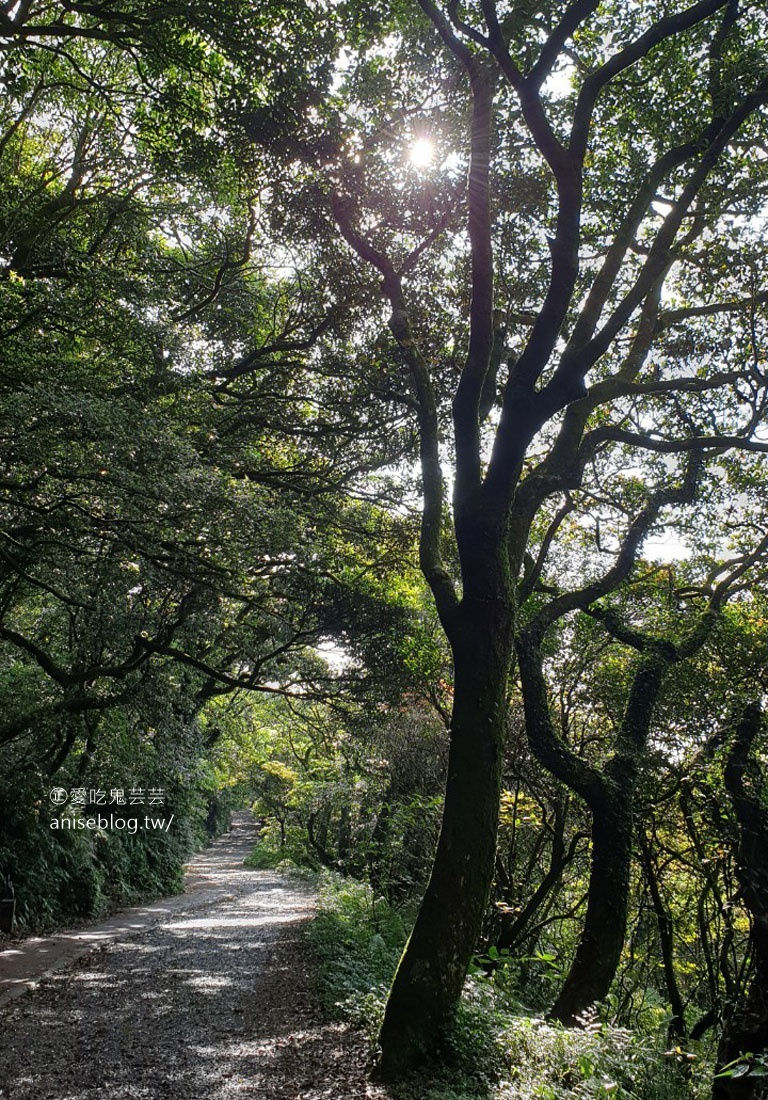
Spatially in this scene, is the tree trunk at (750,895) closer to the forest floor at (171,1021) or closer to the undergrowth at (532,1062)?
the undergrowth at (532,1062)

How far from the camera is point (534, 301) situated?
8.70 meters

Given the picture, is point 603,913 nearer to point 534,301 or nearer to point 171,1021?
point 171,1021

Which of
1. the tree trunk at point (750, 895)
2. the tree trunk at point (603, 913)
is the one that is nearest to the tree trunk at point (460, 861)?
the tree trunk at point (603, 913)

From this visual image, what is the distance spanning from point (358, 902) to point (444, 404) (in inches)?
364

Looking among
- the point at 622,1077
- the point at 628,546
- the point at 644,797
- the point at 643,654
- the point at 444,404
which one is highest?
the point at 444,404

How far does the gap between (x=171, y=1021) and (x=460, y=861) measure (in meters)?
4.08

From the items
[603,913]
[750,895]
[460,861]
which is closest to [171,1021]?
[460,861]

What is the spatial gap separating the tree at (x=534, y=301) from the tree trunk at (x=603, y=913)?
0.12 meters

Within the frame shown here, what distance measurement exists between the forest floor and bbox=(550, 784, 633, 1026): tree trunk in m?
2.04

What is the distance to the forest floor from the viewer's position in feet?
17.3

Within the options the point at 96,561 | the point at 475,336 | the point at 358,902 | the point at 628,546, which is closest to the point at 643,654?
the point at 628,546

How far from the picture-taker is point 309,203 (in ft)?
25.5

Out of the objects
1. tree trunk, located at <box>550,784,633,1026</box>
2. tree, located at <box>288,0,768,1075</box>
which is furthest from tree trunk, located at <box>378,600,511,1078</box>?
tree trunk, located at <box>550,784,633,1026</box>

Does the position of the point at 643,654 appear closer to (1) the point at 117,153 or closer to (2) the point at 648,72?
(2) the point at 648,72
